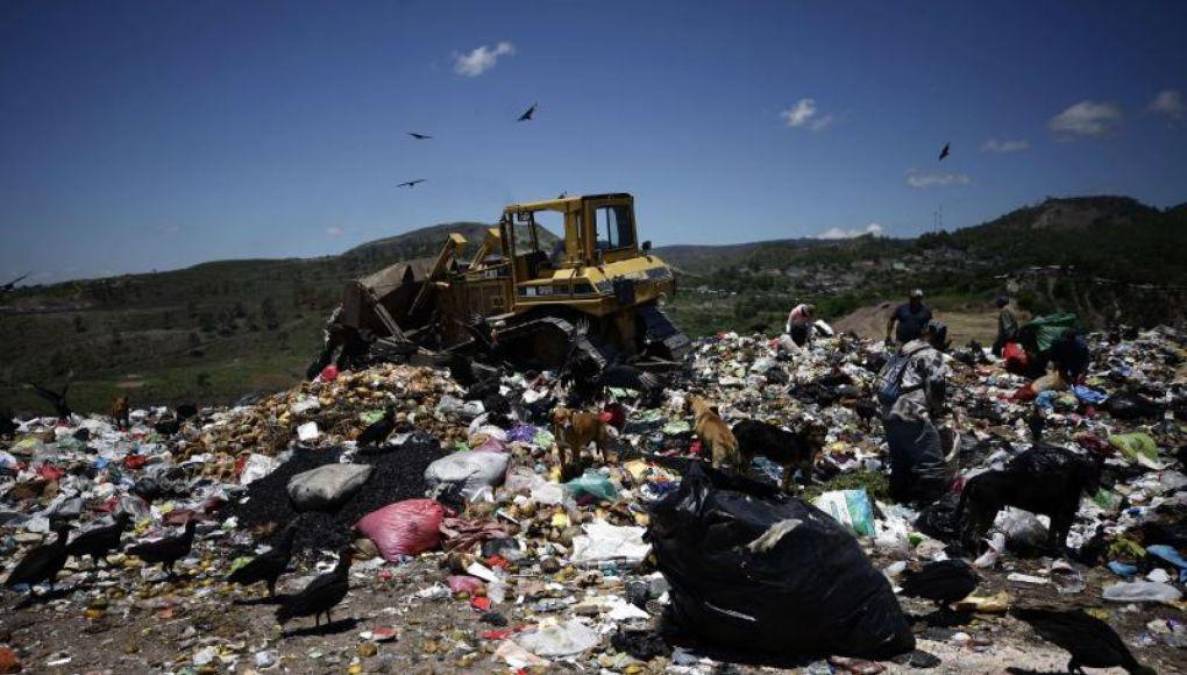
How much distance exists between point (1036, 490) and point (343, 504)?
16.8 ft

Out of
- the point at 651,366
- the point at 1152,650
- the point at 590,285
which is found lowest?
the point at 1152,650

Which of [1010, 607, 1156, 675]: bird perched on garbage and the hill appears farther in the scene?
the hill

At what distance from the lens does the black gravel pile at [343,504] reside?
5.34 metres

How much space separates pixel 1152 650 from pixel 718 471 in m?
2.26

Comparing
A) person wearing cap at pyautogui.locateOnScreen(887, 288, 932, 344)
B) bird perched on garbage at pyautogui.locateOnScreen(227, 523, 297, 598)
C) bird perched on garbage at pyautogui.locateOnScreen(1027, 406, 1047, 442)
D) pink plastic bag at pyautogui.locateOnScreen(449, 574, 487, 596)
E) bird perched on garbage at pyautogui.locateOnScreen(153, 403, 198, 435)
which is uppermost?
person wearing cap at pyautogui.locateOnScreen(887, 288, 932, 344)

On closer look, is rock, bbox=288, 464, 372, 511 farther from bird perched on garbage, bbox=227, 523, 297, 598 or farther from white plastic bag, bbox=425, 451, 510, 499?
bird perched on garbage, bbox=227, 523, 297, 598

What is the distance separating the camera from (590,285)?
9.07 meters

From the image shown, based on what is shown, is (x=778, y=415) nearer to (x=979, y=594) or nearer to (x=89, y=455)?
(x=979, y=594)

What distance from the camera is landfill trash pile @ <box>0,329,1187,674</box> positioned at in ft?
10.5

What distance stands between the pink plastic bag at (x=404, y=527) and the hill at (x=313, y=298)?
7.21 m

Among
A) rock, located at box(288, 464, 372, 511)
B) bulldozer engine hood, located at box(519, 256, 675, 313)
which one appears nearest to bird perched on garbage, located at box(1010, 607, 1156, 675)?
rock, located at box(288, 464, 372, 511)

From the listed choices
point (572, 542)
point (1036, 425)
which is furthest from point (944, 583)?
point (1036, 425)

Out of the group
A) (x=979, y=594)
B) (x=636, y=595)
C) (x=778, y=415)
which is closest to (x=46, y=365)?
(x=778, y=415)

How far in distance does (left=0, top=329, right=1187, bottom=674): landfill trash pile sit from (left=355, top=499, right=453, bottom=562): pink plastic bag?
19mm
